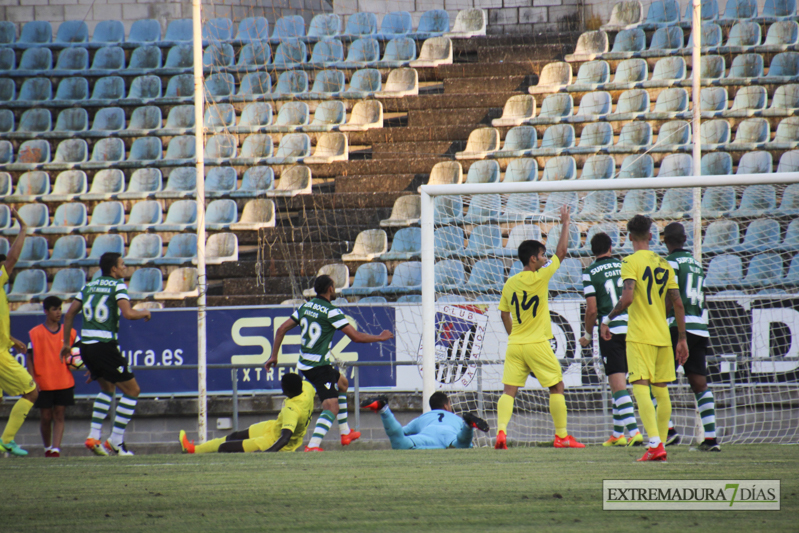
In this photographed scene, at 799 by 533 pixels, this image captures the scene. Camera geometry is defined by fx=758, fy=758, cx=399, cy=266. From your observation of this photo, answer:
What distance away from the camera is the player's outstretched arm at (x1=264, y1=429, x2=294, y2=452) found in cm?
596

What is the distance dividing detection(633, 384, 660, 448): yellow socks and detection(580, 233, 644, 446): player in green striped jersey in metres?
1.11

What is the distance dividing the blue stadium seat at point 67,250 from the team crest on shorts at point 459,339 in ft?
17.8

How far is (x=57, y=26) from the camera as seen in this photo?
13695mm

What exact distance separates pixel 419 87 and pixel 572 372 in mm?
6156

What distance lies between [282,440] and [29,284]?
18.7 ft

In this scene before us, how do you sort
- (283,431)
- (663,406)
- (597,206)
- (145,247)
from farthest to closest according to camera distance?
(145,247) < (597,206) < (283,431) < (663,406)

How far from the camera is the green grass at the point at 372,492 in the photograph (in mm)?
2760

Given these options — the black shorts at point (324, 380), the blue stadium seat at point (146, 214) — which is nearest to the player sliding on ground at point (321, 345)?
the black shorts at point (324, 380)

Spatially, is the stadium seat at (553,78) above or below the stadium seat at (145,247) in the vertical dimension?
above

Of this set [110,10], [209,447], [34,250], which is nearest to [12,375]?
[209,447]

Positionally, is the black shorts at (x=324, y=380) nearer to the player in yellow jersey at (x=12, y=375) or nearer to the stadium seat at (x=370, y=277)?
the player in yellow jersey at (x=12, y=375)

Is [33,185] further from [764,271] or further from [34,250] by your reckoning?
[764,271]

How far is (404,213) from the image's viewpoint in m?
10.2

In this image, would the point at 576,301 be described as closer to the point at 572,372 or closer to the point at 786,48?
the point at 572,372
